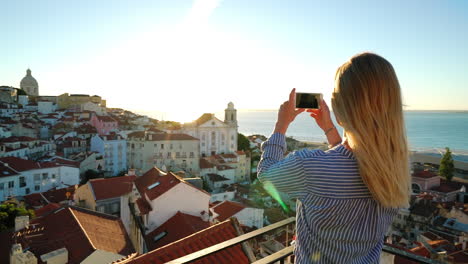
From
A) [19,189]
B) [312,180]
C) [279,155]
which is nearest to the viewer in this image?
[312,180]

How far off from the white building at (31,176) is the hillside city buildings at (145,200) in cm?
7

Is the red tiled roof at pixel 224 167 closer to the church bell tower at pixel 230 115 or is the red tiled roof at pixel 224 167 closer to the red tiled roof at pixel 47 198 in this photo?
the church bell tower at pixel 230 115

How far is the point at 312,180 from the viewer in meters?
1.07

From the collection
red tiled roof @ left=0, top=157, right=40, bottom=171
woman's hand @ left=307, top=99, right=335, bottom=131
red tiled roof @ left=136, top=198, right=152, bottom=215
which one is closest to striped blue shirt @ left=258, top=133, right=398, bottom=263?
woman's hand @ left=307, top=99, right=335, bottom=131

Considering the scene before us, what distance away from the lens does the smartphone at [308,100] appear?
4.62ft

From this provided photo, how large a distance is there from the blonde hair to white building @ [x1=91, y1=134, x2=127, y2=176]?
33.4m

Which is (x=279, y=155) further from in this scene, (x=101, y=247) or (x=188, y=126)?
(x=188, y=126)

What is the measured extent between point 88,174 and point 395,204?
101 ft

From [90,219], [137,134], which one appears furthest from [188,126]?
[90,219]

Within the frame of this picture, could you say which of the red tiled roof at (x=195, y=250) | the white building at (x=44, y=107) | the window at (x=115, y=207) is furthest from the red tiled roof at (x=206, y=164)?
the white building at (x=44, y=107)

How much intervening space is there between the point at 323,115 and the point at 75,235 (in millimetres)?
8704

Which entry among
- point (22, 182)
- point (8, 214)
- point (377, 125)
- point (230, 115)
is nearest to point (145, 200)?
point (8, 214)

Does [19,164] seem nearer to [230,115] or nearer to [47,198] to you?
[47,198]

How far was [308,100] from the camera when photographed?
1424 millimetres
